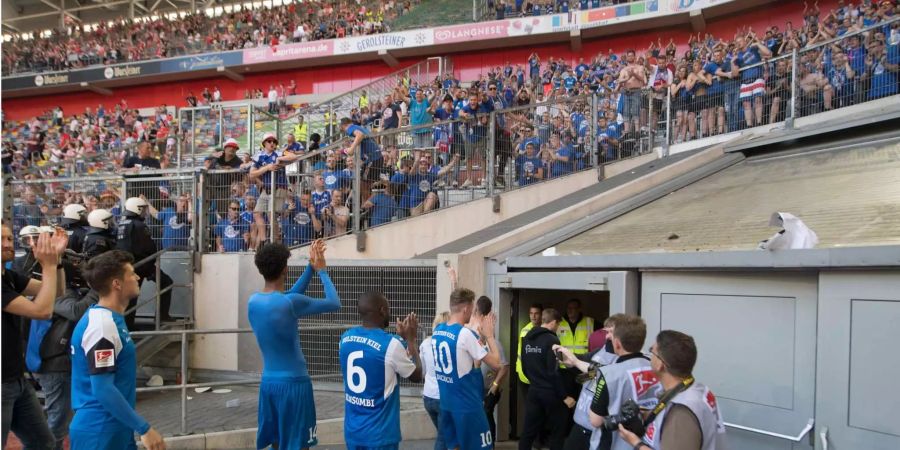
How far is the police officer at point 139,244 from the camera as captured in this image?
9561 mm

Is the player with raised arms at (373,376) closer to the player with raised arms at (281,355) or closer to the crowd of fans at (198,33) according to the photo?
the player with raised arms at (281,355)

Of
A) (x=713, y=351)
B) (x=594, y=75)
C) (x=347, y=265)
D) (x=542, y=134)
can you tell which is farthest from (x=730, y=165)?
(x=594, y=75)

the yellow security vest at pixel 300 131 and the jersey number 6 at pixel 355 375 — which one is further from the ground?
the yellow security vest at pixel 300 131

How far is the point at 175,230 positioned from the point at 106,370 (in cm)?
723

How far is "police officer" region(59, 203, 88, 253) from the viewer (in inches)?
363

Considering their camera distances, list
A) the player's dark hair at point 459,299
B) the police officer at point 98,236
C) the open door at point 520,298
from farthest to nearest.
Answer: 1. the police officer at point 98,236
2. the open door at point 520,298
3. the player's dark hair at point 459,299

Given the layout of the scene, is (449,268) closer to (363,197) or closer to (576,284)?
(576,284)

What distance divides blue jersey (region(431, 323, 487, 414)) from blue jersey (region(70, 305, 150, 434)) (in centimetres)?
251

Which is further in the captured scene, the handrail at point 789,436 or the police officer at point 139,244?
the police officer at point 139,244

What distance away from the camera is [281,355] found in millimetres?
4664

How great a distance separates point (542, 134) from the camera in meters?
11.2

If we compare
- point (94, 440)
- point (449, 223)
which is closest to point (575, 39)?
point (449, 223)

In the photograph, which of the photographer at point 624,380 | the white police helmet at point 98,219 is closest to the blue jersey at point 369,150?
the white police helmet at point 98,219

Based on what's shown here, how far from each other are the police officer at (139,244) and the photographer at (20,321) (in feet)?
16.2
